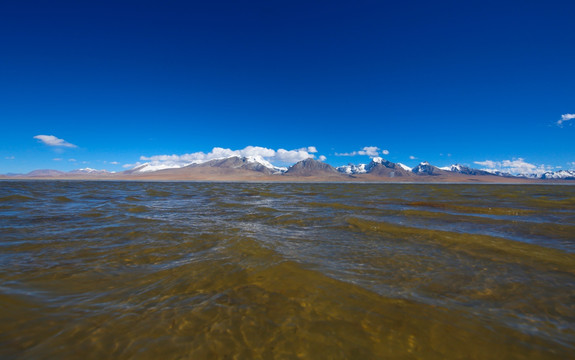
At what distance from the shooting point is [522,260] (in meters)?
5.91

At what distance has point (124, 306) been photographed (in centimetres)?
367

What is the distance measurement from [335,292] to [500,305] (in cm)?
253

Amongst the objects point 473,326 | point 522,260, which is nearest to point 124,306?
point 473,326

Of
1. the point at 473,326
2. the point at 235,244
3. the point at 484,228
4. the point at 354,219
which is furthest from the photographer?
the point at 354,219

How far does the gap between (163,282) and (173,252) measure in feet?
6.09

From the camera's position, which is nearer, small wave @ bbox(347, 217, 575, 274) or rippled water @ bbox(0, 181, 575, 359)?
rippled water @ bbox(0, 181, 575, 359)

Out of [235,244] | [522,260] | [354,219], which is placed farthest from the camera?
[354,219]

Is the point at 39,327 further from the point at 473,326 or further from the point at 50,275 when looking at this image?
the point at 473,326

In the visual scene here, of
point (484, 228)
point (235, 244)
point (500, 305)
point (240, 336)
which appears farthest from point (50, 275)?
point (484, 228)

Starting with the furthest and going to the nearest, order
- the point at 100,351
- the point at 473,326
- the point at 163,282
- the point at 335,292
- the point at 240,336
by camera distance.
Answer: the point at 163,282, the point at 335,292, the point at 473,326, the point at 240,336, the point at 100,351

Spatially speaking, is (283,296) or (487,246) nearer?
(283,296)

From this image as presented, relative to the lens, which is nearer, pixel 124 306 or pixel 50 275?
pixel 124 306

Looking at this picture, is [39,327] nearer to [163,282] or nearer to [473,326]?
[163,282]

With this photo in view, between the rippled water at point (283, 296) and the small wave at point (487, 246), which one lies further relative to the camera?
the small wave at point (487, 246)
